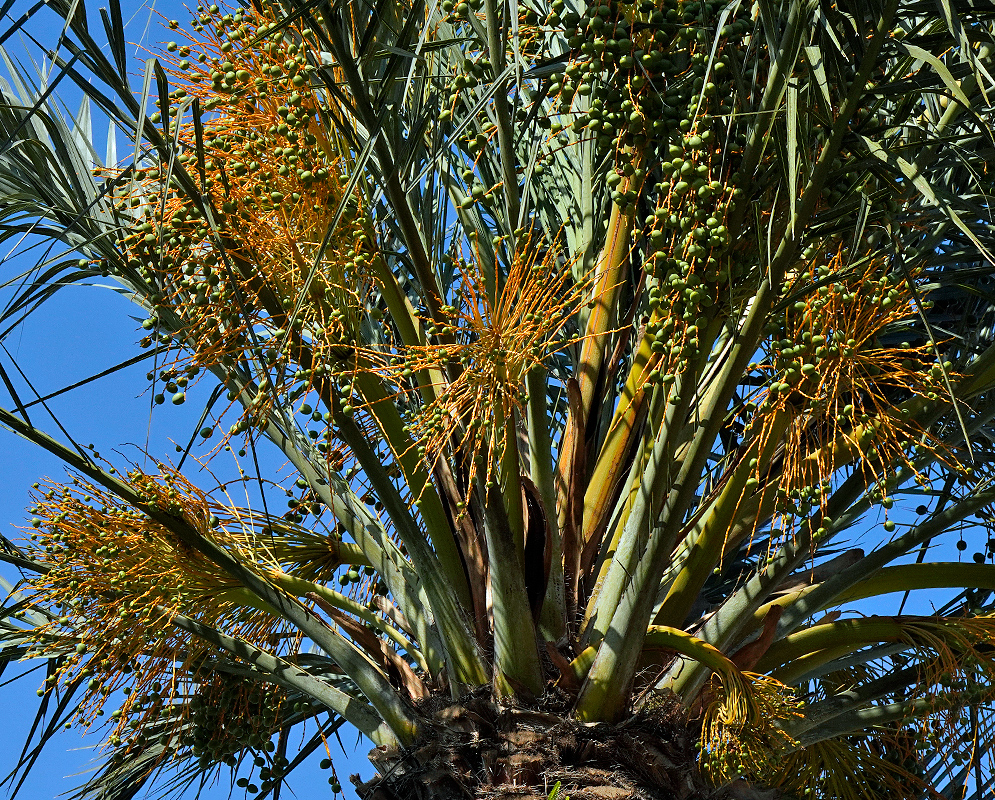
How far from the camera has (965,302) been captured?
3764mm

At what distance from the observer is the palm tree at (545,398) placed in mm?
2307

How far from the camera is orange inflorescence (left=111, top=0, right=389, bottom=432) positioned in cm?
259

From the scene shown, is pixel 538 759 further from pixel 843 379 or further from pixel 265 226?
pixel 265 226

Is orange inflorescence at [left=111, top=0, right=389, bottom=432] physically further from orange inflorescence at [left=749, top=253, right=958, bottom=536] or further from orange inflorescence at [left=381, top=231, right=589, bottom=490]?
orange inflorescence at [left=749, top=253, right=958, bottom=536]

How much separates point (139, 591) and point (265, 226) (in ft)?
3.61

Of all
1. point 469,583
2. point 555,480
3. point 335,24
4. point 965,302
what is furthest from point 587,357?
point 335,24

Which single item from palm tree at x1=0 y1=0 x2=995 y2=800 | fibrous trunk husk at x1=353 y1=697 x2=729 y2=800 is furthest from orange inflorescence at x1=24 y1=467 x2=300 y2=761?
fibrous trunk husk at x1=353 y1=697 x2=729 y2=800

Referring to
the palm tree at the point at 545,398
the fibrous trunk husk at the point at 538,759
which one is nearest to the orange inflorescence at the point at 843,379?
the palm tree at the point at 545,398

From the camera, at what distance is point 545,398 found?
2.86 metres

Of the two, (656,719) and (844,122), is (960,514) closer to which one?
(656,719)

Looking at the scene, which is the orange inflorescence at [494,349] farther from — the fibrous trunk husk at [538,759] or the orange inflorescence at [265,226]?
the fibrous trunk husk at [538,759]

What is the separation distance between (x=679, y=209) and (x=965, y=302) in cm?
182

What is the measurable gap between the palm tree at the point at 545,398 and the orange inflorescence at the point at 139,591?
0.01 meters

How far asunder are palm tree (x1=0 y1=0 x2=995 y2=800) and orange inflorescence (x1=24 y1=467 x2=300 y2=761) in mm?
12
